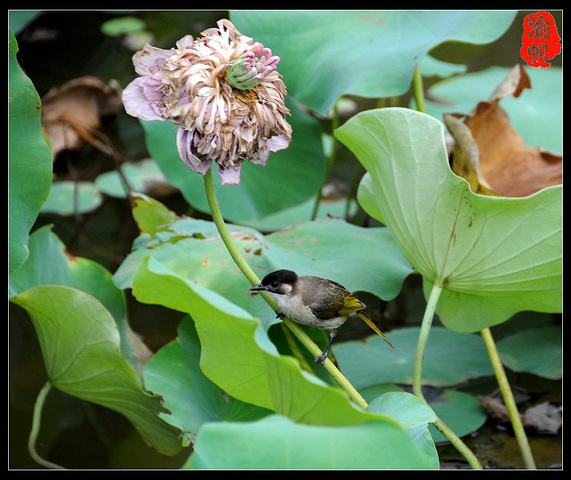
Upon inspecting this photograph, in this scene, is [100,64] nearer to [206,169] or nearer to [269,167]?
[269,167]

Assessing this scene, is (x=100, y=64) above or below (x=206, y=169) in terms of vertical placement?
below

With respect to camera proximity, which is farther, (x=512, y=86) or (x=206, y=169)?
(x=512, y=86)

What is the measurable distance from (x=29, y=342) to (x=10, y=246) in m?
0.77

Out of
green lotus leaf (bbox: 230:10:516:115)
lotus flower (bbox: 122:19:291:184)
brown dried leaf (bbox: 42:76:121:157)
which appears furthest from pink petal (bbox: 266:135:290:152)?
brown dried leaf (bbox: 42:76:121:157)

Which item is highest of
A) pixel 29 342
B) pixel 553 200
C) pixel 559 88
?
pixel 553 200

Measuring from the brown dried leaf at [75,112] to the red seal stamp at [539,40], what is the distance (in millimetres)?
1723

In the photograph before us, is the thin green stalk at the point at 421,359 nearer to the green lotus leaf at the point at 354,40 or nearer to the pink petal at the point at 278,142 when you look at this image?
the pink petal at the point at 278,142

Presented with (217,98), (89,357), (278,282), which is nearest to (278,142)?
(217,98)

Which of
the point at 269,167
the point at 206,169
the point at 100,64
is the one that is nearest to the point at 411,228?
the point at 206,169

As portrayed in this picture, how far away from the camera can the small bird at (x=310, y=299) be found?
1.28 meters

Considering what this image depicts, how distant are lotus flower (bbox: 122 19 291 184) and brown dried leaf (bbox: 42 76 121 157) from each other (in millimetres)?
1768

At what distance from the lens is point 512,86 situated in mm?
1695

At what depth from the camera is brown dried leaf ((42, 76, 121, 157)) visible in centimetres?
271

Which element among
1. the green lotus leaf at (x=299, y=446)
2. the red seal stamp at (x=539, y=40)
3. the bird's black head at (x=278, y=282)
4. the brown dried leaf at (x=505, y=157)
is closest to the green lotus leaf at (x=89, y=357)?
the bird's black head at (x=278, y=282)
